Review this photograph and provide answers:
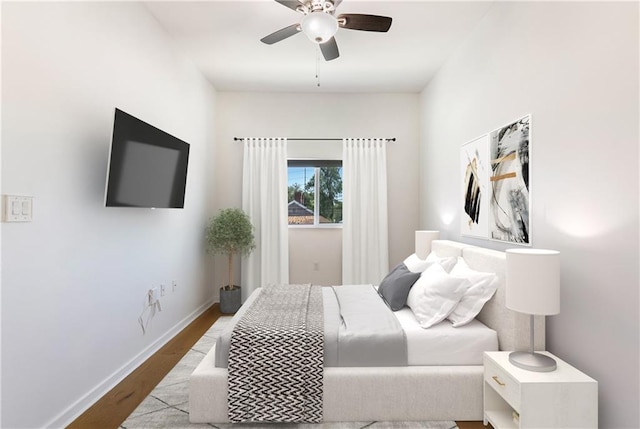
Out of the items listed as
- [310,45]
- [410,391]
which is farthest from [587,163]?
[310,45]

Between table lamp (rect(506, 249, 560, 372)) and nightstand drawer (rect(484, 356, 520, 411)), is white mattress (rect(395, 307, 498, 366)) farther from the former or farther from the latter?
table lamp (rect(506, 249, 560, 372))

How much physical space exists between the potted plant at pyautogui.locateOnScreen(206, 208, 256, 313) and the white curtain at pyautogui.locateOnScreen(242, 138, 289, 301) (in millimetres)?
330

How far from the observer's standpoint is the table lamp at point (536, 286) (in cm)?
181

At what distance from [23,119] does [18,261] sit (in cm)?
72

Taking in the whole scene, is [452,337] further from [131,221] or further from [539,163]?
[131,221]

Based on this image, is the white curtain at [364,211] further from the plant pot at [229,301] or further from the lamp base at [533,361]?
the lamp base at [533,361]

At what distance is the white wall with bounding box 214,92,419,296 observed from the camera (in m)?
5.05

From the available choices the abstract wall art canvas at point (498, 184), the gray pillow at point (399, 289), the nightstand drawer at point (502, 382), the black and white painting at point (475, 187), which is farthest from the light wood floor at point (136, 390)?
the black and white painting at point (475, 187)

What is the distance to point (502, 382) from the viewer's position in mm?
1884

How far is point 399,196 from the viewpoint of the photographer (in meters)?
5.13

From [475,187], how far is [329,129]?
96.4 inches

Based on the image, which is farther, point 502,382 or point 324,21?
point 324,21

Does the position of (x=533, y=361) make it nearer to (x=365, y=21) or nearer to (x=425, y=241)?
(x=425, y=241)

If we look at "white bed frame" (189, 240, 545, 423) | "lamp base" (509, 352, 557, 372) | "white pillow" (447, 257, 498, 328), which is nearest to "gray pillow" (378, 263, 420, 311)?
"white pillow" (447, 257, 498, 328)
